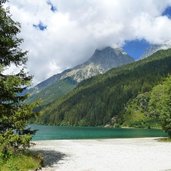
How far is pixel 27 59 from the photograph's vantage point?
31.4 meters

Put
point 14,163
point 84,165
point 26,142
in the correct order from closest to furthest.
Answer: point 14,163 < point 26,142 < point 84,165

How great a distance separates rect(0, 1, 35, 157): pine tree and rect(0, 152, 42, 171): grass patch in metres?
1.05

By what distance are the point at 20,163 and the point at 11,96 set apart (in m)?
5.68

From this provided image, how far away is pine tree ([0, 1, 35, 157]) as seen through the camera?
2898cm

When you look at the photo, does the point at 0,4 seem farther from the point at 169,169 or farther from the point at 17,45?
the point at 169,169

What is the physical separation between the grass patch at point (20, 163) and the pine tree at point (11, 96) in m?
1.05

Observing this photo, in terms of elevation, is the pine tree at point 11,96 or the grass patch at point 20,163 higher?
the pine tree at point 11,96

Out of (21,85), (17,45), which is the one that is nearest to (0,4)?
(17,45)

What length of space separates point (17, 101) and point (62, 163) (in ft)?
27.0

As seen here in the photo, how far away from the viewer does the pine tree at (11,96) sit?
28984mm

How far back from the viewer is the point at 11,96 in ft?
97.2

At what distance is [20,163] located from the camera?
29.6 meters

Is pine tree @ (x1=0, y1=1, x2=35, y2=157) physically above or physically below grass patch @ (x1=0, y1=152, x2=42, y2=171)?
above

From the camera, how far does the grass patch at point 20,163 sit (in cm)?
2669
